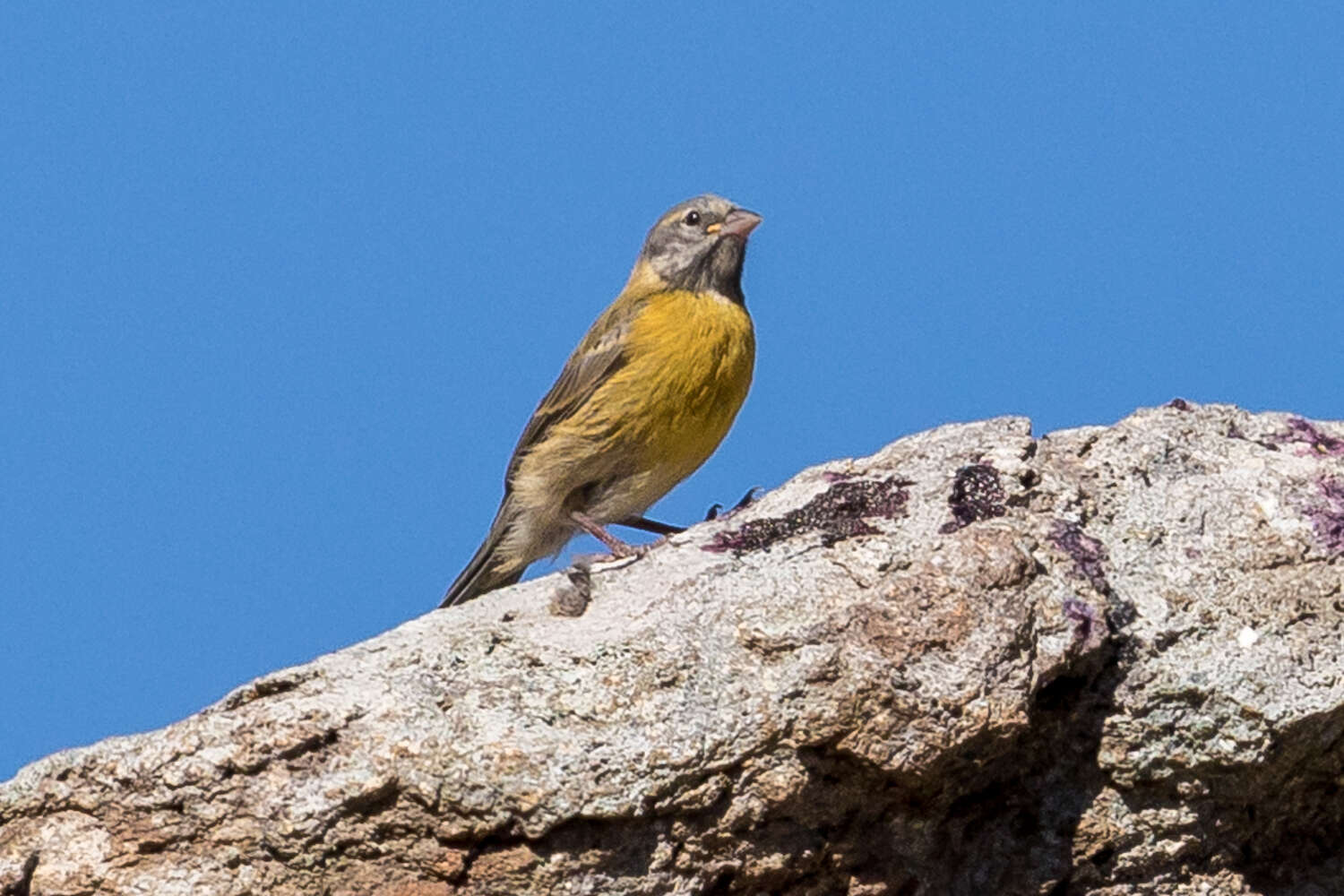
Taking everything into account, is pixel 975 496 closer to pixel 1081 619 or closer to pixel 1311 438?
pixel 1081 619

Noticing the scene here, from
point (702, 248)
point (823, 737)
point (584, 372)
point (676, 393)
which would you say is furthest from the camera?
point (702, 248)

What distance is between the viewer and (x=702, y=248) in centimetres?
858

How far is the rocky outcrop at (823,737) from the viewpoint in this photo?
466 cm

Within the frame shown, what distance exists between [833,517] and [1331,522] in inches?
56.1

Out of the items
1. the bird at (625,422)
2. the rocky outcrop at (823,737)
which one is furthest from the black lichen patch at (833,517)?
the bird at (625,422)

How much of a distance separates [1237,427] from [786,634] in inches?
72.7

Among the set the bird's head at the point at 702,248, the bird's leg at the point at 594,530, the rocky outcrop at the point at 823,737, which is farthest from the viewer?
the bird's head at the point at 702,248

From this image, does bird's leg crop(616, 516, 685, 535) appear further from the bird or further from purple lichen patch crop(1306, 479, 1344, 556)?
purple lichen patch crop(1306, 479, 1344, 556)

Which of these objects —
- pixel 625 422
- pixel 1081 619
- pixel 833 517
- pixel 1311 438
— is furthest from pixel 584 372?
pixel 1081 619

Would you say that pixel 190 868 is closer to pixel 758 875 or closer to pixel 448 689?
pixel 448 689

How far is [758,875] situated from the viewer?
4820mm

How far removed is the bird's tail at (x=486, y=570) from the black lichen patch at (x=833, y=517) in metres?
2.79

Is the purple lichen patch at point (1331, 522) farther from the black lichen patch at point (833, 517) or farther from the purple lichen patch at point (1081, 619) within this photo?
the black lichen patch at point (833, 517)

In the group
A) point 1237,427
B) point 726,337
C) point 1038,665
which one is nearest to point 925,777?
point 1038,665
